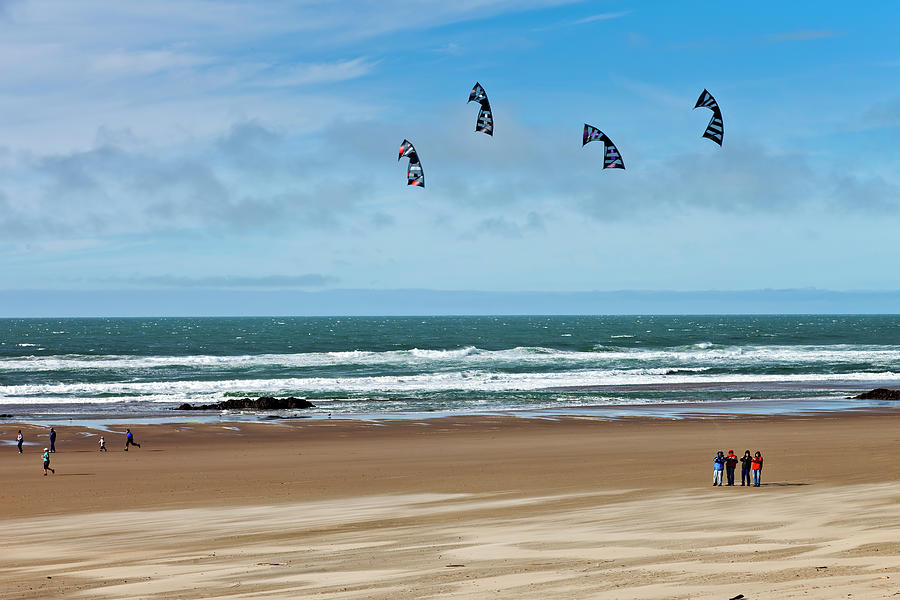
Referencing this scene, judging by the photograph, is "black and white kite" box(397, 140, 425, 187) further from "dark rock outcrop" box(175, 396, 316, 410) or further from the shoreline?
"dark rock outcrop" box(175, 396, 316, 410)

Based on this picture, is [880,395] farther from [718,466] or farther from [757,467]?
[718,466]

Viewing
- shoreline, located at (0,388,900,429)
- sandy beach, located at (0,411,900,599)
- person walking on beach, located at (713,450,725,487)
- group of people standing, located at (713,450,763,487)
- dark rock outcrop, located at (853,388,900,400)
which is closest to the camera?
sandy beach, located at (0,411,900,599)

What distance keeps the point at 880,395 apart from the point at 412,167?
28.0 meters

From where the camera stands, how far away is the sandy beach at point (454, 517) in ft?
33.8

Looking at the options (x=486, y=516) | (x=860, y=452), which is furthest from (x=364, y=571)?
(x=860, y=452)

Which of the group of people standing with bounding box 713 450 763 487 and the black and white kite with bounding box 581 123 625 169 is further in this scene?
the black and white kite with bounding box 581 123 625 169

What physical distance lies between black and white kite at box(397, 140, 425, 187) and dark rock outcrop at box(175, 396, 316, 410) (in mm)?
15428

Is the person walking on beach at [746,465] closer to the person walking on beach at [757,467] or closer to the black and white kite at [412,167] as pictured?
the person walking on beach at [757,467]

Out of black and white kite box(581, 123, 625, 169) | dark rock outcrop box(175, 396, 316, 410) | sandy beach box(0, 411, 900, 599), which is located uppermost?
black and white kite box(581, 123, 625, 169)

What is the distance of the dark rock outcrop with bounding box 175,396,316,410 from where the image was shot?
42.0 metres

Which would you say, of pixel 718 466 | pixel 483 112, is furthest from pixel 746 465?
pixel 483 112

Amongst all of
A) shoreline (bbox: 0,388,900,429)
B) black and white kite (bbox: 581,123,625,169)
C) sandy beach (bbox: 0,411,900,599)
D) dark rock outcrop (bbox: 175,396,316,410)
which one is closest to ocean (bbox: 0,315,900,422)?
shoreline (bbox: 0,388,900,429)

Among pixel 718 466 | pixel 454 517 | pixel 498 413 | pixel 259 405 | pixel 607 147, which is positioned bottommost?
pixel 259 405

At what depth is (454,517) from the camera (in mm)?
15773
